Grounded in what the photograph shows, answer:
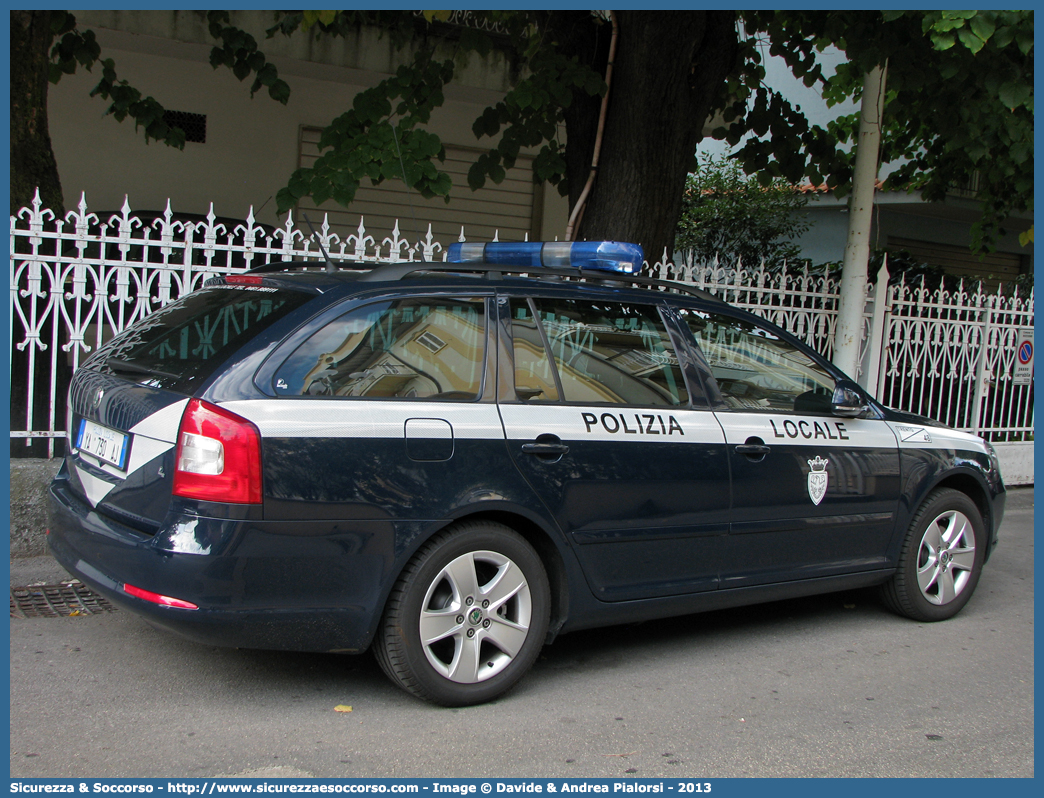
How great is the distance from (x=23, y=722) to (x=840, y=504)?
3499 millimetres

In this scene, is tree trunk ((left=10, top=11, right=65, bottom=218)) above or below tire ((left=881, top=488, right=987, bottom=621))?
above

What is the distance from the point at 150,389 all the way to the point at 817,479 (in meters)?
2.90

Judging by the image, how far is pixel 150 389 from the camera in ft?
11.3

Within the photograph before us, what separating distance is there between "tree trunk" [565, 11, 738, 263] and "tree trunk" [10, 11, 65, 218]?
146 inches

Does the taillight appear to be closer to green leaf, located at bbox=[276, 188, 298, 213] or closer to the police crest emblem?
the police crest emblem

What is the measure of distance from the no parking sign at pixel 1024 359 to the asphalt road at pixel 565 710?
5395 mm

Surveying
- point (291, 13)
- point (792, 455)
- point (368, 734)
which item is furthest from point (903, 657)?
point (291, 13)

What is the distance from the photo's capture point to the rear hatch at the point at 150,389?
3.29 m

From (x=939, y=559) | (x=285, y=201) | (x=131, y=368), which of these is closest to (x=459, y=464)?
(x=131, y=368)

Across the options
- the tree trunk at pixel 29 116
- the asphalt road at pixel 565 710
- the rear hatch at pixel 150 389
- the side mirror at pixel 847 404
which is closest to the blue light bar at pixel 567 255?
the side mirror at pixel 847 404

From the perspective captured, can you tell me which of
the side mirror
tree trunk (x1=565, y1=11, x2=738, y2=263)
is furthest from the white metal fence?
the side mirror

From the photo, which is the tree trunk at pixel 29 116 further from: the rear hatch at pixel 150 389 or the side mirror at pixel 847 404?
the side mirror at pixel 847 404

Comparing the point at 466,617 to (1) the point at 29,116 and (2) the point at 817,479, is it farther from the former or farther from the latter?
(1) the point at 29,116

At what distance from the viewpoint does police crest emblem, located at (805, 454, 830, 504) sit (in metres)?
4.50
